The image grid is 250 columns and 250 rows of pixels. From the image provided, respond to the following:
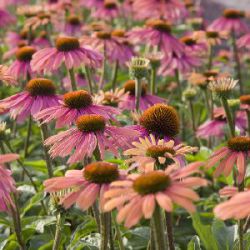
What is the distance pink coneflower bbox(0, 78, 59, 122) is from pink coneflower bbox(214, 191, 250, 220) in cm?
104

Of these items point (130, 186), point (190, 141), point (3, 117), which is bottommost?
point (190, 141)

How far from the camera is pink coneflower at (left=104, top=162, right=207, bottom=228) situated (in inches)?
43.8

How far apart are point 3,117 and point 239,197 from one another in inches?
80.6

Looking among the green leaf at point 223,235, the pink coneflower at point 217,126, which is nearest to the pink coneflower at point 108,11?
the pink coneflower at point 217,126

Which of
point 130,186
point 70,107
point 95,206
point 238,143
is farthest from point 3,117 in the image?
point 130,186

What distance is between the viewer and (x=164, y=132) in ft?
5.81

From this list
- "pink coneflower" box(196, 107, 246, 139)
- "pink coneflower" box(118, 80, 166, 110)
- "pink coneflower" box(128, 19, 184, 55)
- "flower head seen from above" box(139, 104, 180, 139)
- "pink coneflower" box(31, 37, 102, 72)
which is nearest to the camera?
"flower head seen from above" box(139, 104, 180, 139)

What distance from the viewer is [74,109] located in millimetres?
1879

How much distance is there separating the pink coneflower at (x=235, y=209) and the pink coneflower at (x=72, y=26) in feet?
11.3

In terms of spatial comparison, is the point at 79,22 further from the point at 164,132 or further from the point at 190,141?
the point at 164,132

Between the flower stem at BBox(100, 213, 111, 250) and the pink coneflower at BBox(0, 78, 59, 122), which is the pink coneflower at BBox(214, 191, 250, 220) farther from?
the pink coneflower at BBox(0, 78, 59, 122)

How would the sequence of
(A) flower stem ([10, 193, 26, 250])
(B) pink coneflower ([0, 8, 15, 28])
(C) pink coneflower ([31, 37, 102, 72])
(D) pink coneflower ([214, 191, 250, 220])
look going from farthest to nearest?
(B) pink coneflower ([0, 8, 15, 28])
(C) pink coneflower ([31, 37, 102, 72])
(A) flower stem ([10, 193, 26, 250])
(D) pink coneflower ([214, 191, 250, 220])

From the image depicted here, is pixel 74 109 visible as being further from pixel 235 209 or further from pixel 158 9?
pixel 158 9

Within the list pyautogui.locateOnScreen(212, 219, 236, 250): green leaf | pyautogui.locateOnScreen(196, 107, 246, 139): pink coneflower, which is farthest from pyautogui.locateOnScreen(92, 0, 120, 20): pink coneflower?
pyautogui.locateOnScreen(212, 219, 236, 250): green leaf
